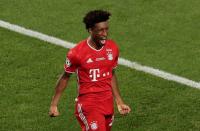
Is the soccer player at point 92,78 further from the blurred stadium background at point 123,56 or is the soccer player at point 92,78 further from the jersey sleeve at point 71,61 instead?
the blurred stadium background at point 123,56

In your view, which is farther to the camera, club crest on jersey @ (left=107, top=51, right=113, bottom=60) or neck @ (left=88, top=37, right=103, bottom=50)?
club crest on jersey @ (left=107, top=51, right=113, bottom=60)

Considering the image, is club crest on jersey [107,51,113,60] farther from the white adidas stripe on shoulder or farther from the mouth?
the white adidas stripe on shoulder

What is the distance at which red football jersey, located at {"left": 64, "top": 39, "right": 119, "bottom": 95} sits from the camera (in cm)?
807

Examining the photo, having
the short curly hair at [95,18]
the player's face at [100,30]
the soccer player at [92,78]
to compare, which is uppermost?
the short curly hair at [95,18]

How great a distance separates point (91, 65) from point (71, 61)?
26 cm

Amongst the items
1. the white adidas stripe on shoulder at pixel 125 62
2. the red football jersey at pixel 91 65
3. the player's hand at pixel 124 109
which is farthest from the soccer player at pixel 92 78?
the white adidas stripe on shoulder at pixel 125 62

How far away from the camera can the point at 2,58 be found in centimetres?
1235

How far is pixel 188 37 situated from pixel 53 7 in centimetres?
330

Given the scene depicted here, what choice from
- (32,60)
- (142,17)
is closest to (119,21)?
(142,17)

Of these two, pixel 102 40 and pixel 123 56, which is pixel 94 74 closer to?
pixel 102 40

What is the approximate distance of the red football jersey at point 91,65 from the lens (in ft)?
26.5

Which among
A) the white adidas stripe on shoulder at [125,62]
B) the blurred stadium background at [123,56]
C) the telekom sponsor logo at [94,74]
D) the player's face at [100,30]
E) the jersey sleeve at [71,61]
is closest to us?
the player's face at [100,30]

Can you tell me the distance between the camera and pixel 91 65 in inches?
320

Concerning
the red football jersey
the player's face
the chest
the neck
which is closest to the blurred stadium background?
the red football jersey
